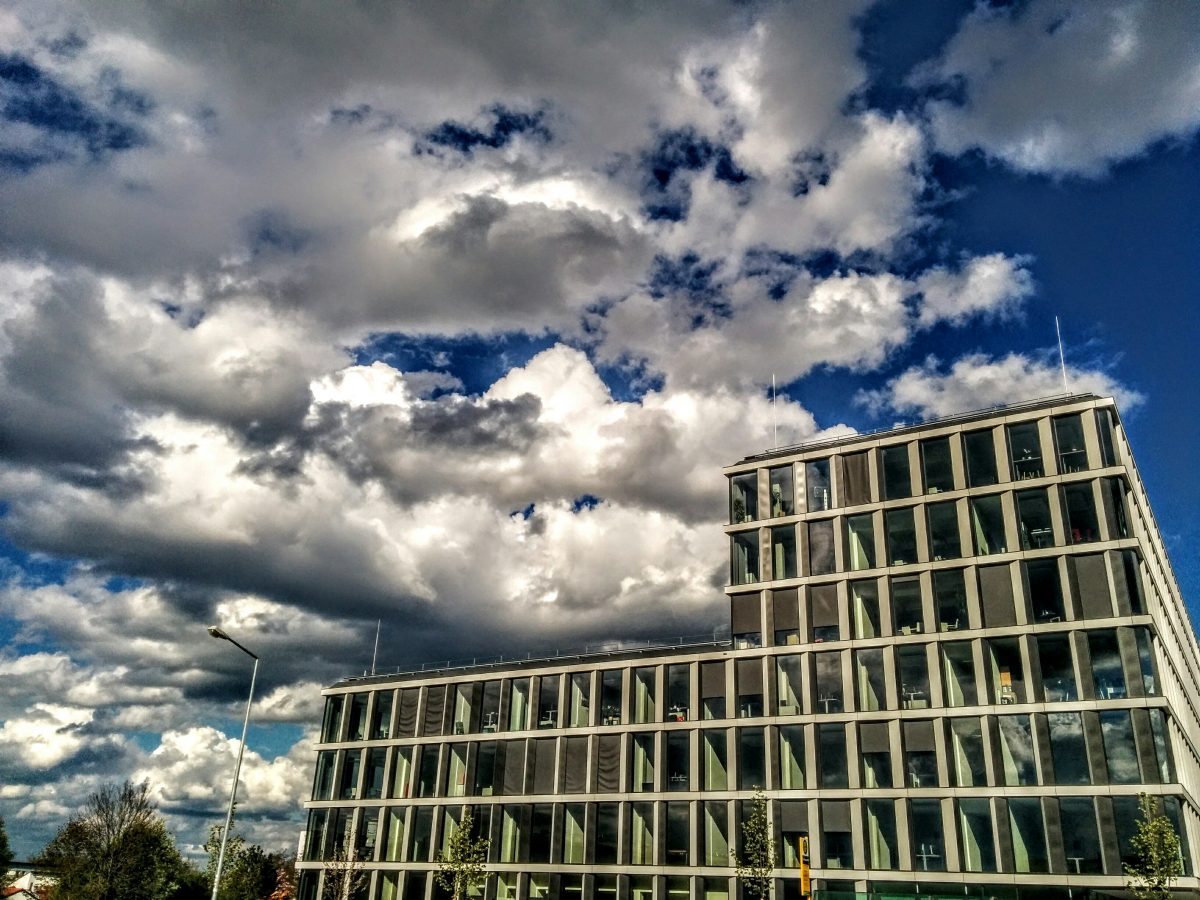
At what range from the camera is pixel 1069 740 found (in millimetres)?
49562

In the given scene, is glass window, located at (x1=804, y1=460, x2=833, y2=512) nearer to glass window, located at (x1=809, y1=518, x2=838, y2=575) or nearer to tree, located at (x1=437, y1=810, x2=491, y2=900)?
glass window, located at (x1=809, y1=518, x2=838, y2=575)

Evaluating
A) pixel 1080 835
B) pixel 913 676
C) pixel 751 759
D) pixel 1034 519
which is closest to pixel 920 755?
pixel 913 676

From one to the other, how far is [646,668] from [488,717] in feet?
48.2

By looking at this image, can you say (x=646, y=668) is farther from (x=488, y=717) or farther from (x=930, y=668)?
(x=930, y=668)

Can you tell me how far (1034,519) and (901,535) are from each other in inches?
310

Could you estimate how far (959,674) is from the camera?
54.2 metres

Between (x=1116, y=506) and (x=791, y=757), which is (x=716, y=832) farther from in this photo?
(x=1116, y=506)

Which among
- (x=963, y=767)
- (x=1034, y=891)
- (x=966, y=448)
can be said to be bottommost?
(x=1034, y=891)

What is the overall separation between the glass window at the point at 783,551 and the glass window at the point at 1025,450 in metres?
14.8

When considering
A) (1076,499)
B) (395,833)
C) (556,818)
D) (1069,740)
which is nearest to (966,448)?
(1076,499)

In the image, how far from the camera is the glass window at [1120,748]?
47.4 meters

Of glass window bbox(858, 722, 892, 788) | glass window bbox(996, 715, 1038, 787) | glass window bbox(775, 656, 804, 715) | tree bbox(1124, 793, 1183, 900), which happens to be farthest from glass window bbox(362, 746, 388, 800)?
tree bbox(1124, 793, 1183, 900)

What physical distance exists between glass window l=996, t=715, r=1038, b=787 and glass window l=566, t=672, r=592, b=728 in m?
29.1

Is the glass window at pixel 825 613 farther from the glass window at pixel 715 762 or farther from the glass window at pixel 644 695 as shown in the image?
the glass window at pixel 644 695
